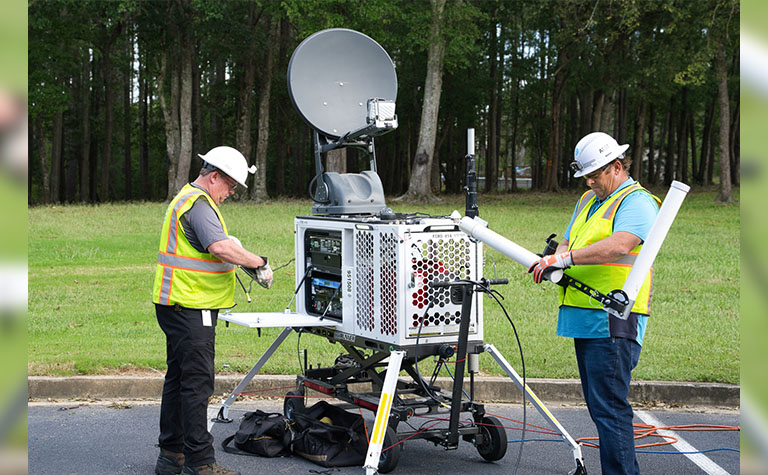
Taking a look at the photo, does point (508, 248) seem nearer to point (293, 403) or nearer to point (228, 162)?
point (228, 162)

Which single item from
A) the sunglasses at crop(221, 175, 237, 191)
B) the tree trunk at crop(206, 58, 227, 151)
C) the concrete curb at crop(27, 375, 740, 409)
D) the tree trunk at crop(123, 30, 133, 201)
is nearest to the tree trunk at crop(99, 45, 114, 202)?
the tree trunk at crop(123, 30, 133, 201)

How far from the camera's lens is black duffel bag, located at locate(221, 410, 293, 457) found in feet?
20.5

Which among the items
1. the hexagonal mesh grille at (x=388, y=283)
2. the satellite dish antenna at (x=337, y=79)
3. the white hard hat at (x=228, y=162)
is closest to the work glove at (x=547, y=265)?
the hexagonal mesh grille at (x=388, y=283)

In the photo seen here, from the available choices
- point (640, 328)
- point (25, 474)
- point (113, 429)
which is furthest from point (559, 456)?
point (25, 474)

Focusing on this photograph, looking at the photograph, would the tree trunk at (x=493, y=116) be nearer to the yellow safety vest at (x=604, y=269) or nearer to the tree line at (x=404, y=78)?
the tree line at (x=404, y=78)

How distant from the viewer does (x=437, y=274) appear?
5574mm

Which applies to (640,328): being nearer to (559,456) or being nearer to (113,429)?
(559,456)

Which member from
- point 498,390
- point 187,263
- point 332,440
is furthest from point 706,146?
point 187,263

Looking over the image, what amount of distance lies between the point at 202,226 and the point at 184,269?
342mm

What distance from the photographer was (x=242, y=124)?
3725 cm

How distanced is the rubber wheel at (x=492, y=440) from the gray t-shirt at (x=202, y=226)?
2392 millimetres

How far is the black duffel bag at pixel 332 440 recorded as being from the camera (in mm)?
6008

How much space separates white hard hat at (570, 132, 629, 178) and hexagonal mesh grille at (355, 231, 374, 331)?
1542 millimetres

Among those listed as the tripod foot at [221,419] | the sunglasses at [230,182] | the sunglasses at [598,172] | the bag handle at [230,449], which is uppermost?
the sunglasses at [598,172]
